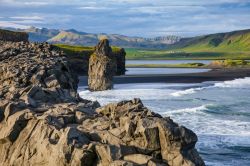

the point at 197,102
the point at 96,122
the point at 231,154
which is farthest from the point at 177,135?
the point at 197,102

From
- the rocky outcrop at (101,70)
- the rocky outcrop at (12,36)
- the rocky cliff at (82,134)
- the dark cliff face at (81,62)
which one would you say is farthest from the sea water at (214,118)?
the dark cliff face at (81,62)

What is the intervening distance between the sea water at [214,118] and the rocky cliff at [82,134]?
42.8 feet

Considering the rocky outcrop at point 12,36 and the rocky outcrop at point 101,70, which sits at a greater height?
the rocky outcrop at point 12,36

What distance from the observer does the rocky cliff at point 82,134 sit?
23.5m

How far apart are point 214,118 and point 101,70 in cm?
5225

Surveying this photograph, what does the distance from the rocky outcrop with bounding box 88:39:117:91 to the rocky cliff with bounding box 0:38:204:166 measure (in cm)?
6894

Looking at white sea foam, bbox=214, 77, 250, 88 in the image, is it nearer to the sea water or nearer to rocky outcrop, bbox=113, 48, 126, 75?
the sea water

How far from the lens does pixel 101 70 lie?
355ft

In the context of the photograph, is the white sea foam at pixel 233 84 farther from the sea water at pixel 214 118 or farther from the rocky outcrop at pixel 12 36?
the rocky outcrop at pixel 12 36

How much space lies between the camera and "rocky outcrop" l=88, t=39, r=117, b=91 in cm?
10681

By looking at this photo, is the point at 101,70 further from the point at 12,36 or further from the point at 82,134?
the point at 82,134

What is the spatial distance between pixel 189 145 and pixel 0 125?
13160 mm

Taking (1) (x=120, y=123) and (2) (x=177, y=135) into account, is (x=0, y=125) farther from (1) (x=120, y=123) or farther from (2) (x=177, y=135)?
(2) (x=177, y=135)

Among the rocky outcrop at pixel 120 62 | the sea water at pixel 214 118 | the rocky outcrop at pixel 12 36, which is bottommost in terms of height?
the rocky outcrop at pixel 120 62
